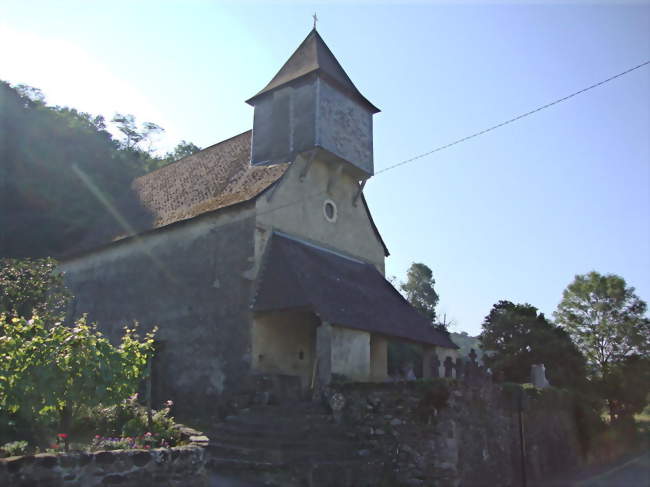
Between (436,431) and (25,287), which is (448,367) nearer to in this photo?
(436,431)

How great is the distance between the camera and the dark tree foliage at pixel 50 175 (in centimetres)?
2662

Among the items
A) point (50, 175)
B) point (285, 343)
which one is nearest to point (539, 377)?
point (285, 343)

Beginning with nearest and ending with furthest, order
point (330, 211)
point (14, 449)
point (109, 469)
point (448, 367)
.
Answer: point (109, 469) < point (14, 449) < point (448, 367) < point (330, 211)

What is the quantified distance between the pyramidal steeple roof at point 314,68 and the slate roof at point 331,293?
5985 millimetres

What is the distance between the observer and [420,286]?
56625 mm

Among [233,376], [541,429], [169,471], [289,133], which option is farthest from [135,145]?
[169,471]

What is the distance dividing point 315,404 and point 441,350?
6254mm

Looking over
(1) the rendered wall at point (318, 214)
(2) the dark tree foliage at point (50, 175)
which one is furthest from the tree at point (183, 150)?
(1) the rendered wall at point (318, 214)

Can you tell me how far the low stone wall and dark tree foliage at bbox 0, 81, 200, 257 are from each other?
730 inches

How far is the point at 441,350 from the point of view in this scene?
18859mm

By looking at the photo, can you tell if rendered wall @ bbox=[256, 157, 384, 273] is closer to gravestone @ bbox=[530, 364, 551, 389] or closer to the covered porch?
the covered porch

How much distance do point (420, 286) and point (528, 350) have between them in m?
29.0

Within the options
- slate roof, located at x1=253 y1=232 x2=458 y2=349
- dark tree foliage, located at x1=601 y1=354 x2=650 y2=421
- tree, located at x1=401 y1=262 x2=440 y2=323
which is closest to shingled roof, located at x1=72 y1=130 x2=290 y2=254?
slate roof, located at x1=253 y1=232 x2=458 y2=349

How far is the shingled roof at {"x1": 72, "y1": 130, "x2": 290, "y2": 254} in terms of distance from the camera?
1912cm
